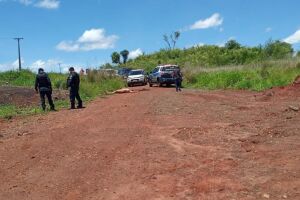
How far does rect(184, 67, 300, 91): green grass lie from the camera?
108ft

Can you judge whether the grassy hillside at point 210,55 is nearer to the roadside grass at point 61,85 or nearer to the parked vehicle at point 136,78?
the parked vehicle at point 136,78

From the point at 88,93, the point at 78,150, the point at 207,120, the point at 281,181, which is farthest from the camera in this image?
the point at 88,93

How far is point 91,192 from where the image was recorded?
8094 millimetres

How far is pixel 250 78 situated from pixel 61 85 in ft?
45.3

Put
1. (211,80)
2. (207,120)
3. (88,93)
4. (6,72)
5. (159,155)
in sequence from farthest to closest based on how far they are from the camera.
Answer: (6,72), (211,80), (88,93), (207,120), (159,155)

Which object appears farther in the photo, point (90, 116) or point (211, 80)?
point (211, 80)

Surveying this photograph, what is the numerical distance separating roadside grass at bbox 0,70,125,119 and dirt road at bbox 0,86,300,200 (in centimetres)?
621

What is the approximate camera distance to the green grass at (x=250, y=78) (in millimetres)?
32844

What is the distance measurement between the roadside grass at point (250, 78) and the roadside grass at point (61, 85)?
650 cm

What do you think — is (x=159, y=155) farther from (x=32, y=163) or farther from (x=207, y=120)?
(x=207, y=120)

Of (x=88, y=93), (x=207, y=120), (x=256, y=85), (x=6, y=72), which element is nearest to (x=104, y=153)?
(x=207, y=120)

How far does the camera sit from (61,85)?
130 feet

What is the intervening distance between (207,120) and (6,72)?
45.6 meters

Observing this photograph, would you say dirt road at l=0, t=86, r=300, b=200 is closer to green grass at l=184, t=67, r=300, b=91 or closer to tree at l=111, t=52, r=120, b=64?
green grass at l=184, t=67, r=300, b=91
